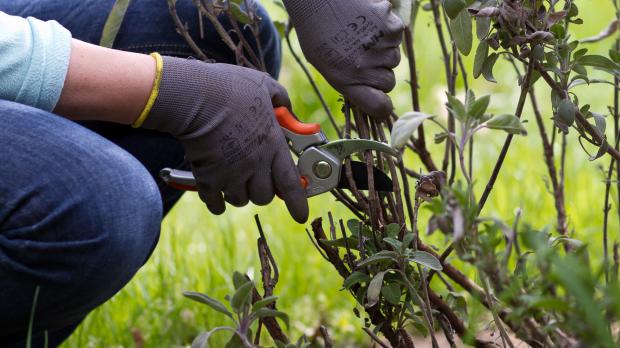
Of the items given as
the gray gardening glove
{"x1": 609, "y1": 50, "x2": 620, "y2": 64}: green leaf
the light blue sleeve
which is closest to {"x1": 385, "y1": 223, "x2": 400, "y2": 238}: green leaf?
the gray gardening glove

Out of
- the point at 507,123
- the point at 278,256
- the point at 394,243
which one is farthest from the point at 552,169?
the point at 278,256

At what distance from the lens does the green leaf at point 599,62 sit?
125 cm

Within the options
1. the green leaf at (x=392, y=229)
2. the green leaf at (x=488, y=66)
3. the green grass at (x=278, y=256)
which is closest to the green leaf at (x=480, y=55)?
the green leaf at (x=488, y=66)

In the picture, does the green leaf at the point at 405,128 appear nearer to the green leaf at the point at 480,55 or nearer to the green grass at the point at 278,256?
the green leaf at the point at 480,55

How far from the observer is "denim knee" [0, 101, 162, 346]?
1.24 m

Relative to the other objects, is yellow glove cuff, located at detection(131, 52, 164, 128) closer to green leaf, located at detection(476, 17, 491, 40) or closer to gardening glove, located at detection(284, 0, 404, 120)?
gardening glove, located at detection(284, 0, 404, 120)

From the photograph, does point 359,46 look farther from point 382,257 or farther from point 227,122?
point 382,257

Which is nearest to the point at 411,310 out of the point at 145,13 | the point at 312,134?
the point at 312,134

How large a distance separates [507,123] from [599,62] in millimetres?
289

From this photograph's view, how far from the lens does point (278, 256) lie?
8.32 ft

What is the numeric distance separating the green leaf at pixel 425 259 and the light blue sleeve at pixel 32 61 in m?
0.55

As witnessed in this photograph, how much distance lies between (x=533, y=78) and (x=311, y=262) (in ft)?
4.25

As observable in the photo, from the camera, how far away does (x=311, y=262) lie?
2531mm

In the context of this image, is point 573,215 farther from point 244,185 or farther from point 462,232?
point 462,232
